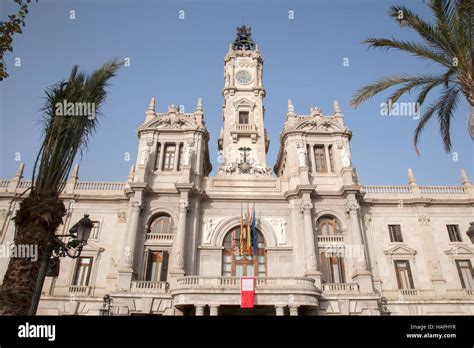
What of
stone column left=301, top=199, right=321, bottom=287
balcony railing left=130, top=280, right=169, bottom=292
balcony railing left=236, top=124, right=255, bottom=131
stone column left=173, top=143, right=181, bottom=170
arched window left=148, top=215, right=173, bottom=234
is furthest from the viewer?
balcony railing left=236, top=124, right=255, bottom=131

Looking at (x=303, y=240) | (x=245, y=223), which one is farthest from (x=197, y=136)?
(x=303, y=240)

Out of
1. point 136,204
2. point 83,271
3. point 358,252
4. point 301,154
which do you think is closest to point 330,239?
point 358,252

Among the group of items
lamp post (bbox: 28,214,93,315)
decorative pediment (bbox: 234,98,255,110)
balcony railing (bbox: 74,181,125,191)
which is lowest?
lamp post (bbox: 28,214,93,315)

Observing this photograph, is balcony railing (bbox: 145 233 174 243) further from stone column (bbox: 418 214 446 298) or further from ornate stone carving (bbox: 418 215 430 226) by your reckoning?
ornate stone carving (bbox: 418 215 430 226)

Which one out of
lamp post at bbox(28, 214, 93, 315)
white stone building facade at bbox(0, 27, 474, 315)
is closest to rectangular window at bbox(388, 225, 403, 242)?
white stone building facade at bbox(0, 27, 474, 315)

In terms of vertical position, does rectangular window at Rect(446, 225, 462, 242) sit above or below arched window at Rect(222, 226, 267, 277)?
above

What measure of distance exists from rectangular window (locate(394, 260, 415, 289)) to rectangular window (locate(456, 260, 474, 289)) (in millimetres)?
3629

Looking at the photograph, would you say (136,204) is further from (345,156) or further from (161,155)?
(345,156)

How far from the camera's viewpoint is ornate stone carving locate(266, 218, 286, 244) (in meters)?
25.4

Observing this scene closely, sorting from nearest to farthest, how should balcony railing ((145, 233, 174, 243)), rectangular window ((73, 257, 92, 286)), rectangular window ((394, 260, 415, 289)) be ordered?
rectangular window ((73, 257, 92, 286)) < rectangular window ((394, 260, 415, 289)) < balcony railing ((145, 233, 174, 243))

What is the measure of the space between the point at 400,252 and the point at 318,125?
12340mm
